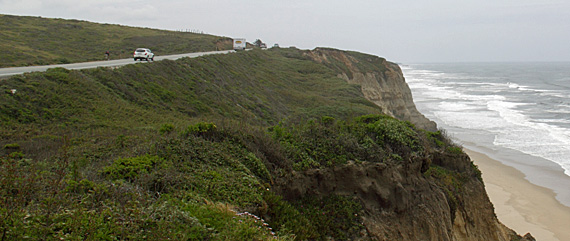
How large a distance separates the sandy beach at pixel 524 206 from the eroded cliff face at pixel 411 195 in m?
4.55

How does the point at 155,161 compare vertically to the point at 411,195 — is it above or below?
above

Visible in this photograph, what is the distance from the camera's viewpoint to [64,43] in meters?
46.7

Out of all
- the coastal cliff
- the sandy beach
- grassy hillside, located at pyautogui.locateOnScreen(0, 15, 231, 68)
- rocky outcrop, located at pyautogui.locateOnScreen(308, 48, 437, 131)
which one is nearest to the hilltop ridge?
the coastal cliff

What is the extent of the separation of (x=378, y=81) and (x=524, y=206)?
32.5 metres

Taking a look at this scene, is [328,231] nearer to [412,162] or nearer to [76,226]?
[412,162]

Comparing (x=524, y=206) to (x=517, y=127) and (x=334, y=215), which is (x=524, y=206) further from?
(x=517, y=127)

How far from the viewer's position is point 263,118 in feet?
78.1

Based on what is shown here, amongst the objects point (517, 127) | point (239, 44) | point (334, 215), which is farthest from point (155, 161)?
point (239, 44)

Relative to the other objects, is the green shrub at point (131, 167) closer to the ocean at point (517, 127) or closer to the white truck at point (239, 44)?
the ocean at point (517, 127)

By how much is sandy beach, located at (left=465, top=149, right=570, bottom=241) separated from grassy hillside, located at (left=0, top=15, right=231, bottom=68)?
28.7 meters

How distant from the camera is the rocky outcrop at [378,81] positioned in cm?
4675

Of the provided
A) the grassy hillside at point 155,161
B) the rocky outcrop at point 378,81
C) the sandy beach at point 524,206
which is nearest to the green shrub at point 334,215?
the grassy hillside at point 155,161

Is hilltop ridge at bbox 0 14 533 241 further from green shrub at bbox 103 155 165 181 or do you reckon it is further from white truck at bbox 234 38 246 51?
white truck at bbox 234 38 246 51

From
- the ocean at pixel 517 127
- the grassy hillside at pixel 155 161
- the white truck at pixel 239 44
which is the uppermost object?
the white truck at pixel 239 44
